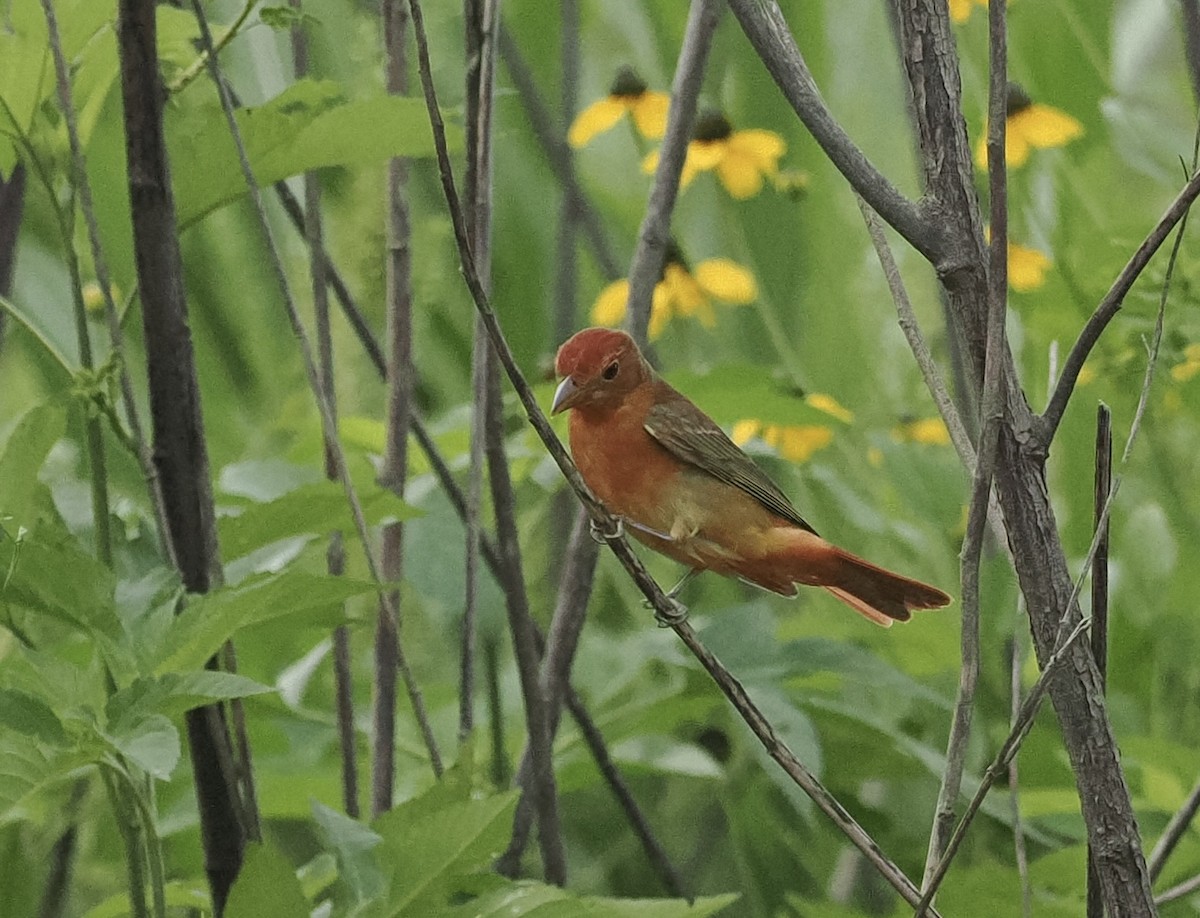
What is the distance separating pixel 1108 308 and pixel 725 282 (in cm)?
150

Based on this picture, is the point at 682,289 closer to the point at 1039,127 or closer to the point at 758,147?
the point at 758,147

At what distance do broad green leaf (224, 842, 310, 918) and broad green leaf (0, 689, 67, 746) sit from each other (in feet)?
0.45

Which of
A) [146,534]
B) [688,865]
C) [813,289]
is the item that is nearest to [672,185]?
[146,534]

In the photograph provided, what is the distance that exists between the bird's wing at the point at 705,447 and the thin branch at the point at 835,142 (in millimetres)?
669

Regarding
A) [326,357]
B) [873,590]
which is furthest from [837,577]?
[326,357]

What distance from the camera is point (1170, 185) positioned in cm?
202

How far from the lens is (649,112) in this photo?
2.24 m

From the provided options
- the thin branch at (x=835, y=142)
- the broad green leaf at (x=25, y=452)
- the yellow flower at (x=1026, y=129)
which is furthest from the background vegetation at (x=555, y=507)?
the thin branch at (x=835, y=142)

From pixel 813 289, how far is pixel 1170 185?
100 centimetres

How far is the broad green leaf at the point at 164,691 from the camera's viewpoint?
96cm

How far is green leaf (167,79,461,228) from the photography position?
1.21 metres

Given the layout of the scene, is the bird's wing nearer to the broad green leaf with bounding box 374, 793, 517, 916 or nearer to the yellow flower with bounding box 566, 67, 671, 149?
the broad green leaf with bounding box 374, 793, 517, 916

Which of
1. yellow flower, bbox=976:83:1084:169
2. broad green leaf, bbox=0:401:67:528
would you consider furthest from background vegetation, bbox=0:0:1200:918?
yellow flower, bbox=976:83:1084:169

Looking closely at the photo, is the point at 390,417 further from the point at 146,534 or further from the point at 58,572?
the point at 58,572
